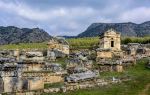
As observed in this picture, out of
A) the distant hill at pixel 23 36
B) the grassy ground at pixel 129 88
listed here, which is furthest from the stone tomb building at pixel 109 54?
the distant hill at pixel 23 36

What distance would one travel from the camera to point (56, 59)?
5866 centimetres

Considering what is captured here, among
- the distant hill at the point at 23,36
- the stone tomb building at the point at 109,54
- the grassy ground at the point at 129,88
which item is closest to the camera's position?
the grassy ground at the point at 129,88

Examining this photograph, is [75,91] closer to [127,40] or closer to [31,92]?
[31,92]

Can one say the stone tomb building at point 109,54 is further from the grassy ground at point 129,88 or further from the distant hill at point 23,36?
the distant hill at point 23,36

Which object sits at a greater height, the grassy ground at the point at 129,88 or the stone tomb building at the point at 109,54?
the stone tomb building at the point at 109,54

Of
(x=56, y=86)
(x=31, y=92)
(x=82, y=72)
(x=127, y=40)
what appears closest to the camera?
(x=31, y=92)

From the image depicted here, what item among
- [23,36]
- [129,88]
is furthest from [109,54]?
[23,36]

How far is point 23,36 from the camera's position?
540 feet

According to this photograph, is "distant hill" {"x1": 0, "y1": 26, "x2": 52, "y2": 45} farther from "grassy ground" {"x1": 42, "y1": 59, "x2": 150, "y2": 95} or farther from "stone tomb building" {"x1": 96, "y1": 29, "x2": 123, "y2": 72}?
"grassy ground" {"x1": 42, "y1": 59, "x2": 150, "y2": 95}

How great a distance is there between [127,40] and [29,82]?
66.0m

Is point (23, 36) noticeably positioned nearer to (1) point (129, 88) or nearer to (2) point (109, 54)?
(2) point (109, 54)

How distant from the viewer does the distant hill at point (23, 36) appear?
520ft

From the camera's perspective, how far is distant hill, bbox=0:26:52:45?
520 feet

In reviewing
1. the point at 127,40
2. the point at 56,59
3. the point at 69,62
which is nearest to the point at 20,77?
the point at 69,62
